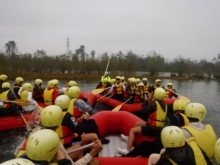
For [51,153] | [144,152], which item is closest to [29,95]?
[144,152]

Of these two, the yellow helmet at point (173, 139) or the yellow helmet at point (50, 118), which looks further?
the yellow helmet at point (50, 118)

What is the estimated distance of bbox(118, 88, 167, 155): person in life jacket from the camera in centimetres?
388

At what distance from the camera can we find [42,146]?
6.22 ft

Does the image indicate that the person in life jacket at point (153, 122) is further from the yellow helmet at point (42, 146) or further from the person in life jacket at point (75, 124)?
the yellow helmet at point (42, 146)

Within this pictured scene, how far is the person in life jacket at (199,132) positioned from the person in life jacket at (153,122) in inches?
42.7

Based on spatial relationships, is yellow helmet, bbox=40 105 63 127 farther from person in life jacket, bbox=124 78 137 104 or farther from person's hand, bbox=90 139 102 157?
person in life jacket, bbox=124 78 137 104

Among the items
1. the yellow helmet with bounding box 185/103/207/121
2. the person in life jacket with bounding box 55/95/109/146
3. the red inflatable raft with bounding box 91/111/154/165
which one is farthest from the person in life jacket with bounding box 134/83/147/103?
the yellow helmet with bounding box 185/103/207/121

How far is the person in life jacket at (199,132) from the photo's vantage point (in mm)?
2568

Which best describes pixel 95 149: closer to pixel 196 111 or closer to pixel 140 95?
pixel 196 111

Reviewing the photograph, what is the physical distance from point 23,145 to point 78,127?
2.56ft

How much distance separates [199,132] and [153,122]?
1.50 metres

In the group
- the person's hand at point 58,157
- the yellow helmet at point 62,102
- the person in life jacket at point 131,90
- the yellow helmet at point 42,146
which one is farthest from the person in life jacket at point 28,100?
the yellow helmet at point 42,146

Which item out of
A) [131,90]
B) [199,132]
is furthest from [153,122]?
[131,90]

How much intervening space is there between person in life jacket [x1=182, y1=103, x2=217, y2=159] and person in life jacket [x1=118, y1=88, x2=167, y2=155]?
1.08 m
